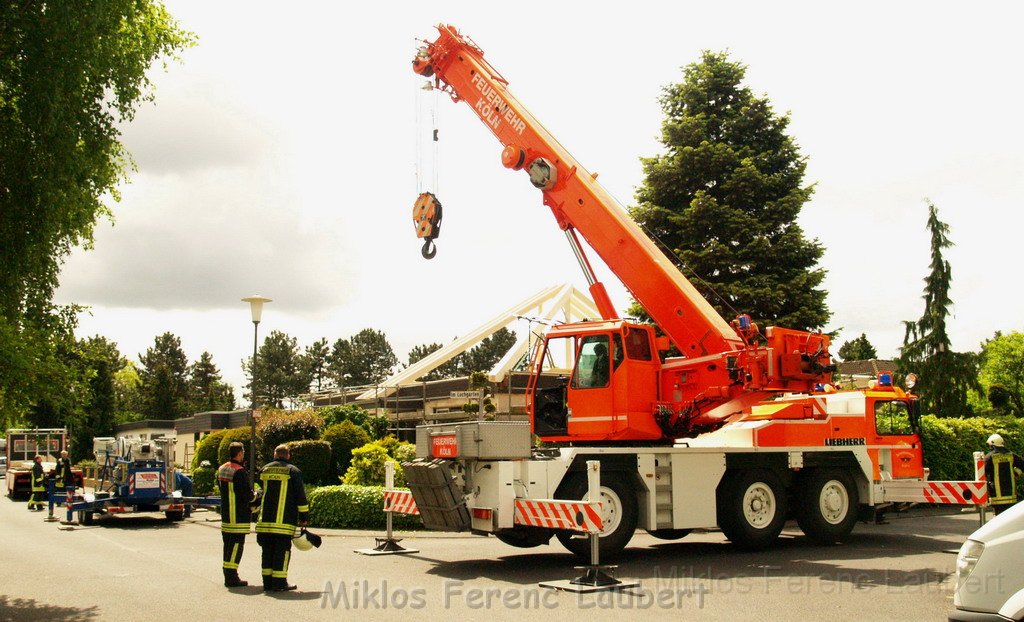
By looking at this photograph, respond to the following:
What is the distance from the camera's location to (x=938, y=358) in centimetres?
3180

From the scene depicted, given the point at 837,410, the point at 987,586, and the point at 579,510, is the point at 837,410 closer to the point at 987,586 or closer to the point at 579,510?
the point at 579,510

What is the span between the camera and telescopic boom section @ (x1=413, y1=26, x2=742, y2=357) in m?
15.5

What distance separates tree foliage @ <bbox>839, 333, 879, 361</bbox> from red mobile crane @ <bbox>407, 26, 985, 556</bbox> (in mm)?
76540

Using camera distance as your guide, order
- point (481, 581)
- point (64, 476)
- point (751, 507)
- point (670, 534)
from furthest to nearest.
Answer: point (64, 476), point (670, 534), point (751, 507), point (481, 581)

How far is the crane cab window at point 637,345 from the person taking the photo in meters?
14.0

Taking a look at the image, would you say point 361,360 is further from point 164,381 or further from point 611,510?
point 611,510

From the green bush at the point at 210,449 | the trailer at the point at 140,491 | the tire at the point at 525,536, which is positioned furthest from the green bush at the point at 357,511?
the green bush at the point at 210,449

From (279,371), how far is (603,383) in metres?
94.4

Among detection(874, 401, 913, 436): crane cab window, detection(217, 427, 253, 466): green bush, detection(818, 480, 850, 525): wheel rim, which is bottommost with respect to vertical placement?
detection(818, 480, 850, 525): wheel rim

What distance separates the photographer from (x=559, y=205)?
56.5 ft

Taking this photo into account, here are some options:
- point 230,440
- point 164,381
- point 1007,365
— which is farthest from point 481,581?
point 164,381

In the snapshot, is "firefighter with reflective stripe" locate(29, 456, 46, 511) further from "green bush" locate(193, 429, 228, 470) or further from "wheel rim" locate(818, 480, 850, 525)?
"wheel rim" locate(818, 480, 850, 525)

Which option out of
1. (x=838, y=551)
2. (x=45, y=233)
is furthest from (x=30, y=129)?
(x=838, y=551)

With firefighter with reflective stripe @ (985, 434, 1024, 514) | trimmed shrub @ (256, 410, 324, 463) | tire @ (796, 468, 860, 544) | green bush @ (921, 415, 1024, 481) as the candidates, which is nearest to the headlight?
tire @ (796, 468, 860, 544)
